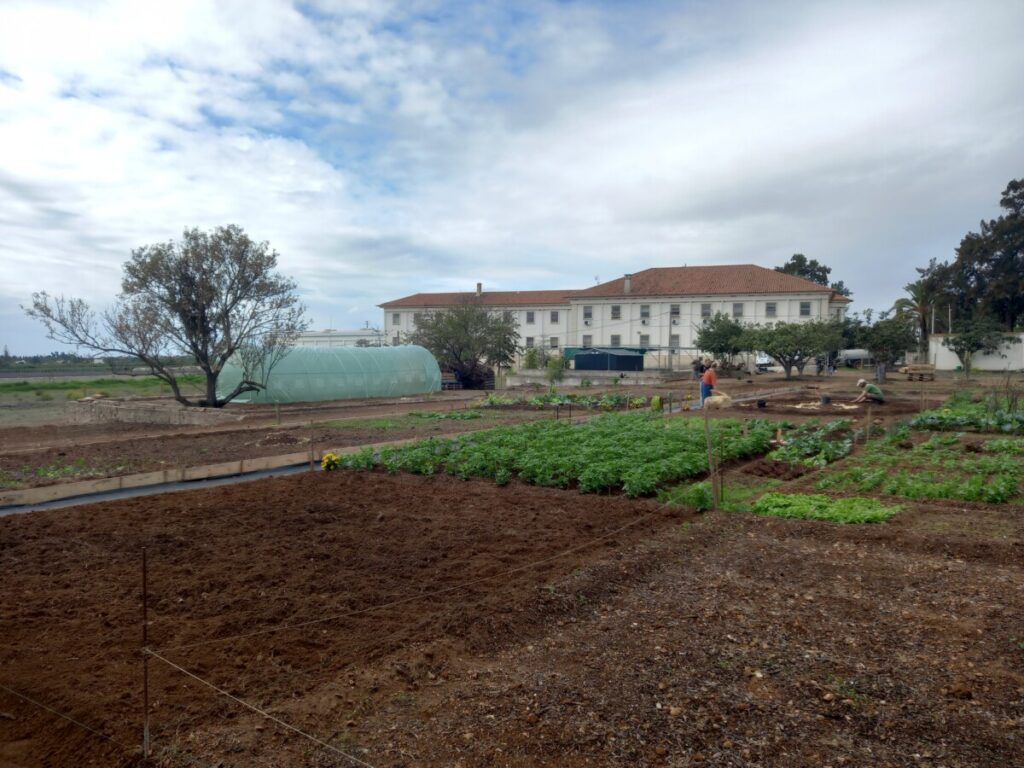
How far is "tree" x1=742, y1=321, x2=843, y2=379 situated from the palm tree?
90.8 ft

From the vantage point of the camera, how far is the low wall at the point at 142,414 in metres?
22.7

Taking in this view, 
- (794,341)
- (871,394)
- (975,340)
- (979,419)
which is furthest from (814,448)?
(975,340)

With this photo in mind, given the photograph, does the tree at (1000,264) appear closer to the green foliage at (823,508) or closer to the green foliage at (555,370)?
the green foliage at (555,370)

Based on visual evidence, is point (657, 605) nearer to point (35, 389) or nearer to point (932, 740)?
point (932, 740)

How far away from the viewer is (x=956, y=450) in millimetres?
14086

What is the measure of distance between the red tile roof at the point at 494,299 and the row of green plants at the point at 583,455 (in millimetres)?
56720

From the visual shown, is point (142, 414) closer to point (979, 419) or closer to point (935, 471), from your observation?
point (935, 471)

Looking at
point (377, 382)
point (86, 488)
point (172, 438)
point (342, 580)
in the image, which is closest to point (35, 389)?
point (377, 382)

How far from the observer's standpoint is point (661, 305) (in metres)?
66.9

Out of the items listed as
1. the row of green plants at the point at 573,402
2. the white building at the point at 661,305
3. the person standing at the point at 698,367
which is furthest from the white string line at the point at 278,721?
the white building at the point at 661,305

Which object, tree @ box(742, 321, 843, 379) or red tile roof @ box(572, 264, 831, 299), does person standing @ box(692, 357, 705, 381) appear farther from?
red tile roof @ box(572, 264, 831, 299)

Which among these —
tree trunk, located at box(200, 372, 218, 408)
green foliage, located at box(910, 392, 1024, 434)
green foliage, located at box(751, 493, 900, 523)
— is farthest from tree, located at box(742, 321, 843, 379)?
green foliage, located at box(751, 493, 900, 523)

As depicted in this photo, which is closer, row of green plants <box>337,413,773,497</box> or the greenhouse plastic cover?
row of green plants <box>337,413,773,497</box>

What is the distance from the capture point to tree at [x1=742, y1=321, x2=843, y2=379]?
138 ft
